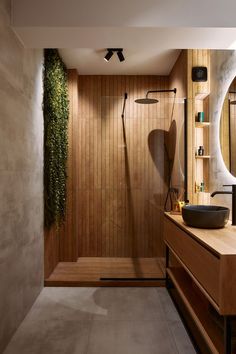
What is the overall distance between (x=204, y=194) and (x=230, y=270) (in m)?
1.85

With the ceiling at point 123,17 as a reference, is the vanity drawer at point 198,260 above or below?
below

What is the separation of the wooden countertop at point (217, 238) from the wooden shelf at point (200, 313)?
22.4 inches

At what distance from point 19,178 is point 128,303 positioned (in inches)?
A: 64.3

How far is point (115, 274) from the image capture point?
3.42 metres

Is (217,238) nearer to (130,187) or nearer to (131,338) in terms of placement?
(131,338)

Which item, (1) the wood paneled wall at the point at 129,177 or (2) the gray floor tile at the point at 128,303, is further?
(1) the wood paneled wall at the point at 129,177

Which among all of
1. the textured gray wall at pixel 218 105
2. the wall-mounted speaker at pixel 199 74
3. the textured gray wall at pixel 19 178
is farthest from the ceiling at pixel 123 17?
the wall-mounted speaker at pixel 199 74

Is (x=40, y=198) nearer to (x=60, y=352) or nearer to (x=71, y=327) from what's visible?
(x=71, y=327)

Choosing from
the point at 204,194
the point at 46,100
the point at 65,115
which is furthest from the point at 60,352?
the point at 65,115

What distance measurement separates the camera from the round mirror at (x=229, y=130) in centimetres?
257

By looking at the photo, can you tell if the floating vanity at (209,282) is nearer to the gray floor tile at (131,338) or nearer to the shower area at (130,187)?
the gray floor tile at (131,338)

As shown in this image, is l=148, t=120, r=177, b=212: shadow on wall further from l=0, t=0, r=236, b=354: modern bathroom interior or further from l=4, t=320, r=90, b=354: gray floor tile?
l=4, t=320, r=90, b=354: gray floor tile

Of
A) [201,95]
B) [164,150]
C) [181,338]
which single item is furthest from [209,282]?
[201,95]

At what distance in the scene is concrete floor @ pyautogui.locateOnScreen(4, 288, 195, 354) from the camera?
2141 millimetres
